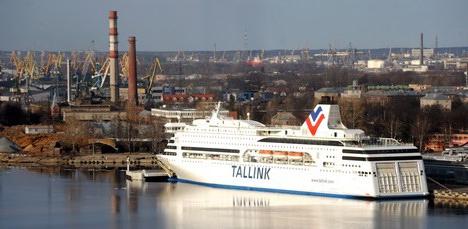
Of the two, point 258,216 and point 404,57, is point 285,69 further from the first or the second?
point 258,216

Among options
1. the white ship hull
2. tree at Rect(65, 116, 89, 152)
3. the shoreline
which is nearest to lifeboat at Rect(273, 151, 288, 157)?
the white ship hull

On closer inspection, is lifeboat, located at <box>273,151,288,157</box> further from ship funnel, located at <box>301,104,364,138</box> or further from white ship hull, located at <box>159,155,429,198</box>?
ship funnel, located at <box>301,104,364,138</box>

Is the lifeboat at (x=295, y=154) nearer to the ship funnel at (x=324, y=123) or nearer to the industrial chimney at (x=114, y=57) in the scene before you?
the ship funnel at (x=324, y=123)

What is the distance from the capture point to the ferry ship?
2039 centimetres

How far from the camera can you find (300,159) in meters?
21.4

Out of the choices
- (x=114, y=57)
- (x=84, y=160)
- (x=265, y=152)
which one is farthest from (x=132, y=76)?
(x=265, y=152)

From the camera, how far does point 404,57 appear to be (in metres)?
91.9

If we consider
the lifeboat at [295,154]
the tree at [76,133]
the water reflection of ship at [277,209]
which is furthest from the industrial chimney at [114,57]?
the lifeboat at [295,154]

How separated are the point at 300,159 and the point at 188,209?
2.62 meters

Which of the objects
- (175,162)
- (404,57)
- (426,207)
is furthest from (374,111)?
(404,57)

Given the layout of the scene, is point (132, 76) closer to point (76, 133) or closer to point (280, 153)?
point (76, 133)

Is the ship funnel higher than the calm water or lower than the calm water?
higher

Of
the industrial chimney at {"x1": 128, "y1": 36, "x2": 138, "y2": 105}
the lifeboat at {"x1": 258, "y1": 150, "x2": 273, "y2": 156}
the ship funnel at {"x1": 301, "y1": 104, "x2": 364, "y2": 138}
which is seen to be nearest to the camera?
the ship funnel at {"x1": 301, "y1": 104, "x2": 364, "y2": 138}

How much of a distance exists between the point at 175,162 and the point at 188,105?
17302 millimetres
